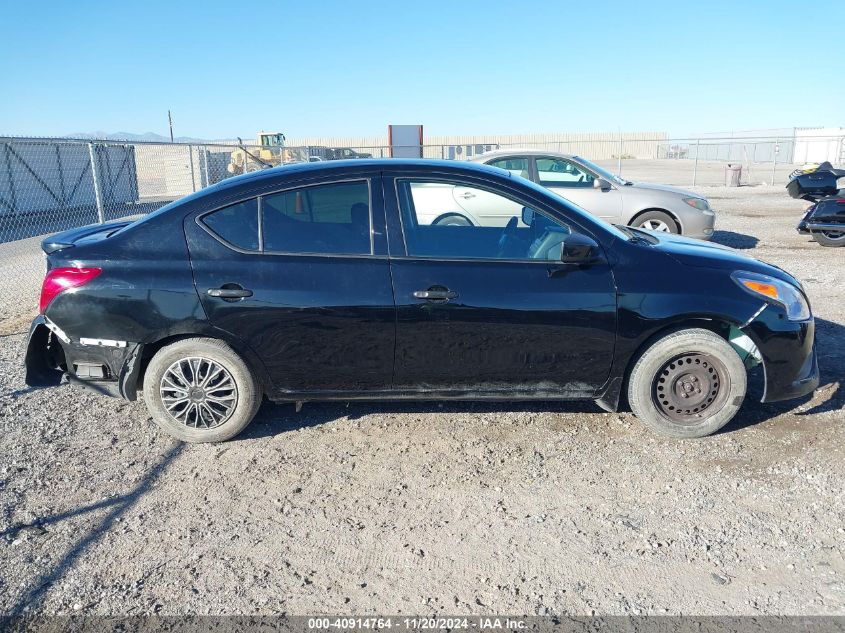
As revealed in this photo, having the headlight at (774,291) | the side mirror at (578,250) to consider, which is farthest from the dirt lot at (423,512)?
the side mirror at (578,250)

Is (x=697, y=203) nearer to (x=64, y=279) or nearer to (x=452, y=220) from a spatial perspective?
(x=452, y=220)

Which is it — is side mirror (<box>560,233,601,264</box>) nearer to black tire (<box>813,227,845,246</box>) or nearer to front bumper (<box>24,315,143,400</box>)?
front bumper (<box>24,315,143,400</box>)

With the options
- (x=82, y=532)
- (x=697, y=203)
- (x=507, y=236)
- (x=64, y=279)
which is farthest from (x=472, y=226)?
(x=697, y=203)

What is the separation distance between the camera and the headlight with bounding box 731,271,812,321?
4.00 m

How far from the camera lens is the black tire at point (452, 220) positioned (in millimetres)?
4199

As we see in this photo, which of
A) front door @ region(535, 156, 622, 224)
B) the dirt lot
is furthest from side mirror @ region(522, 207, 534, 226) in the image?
front door @ region(535, 156, 622, 224)

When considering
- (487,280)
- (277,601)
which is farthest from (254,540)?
(487,280)

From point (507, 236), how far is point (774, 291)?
173 centimetres

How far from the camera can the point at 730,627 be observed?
2.51m

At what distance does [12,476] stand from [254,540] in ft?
5.59

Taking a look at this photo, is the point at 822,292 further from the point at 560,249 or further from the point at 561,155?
the point at 560,249

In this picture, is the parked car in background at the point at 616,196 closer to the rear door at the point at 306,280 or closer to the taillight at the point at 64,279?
the rear door at the point at 306,280

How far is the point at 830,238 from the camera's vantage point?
1094cm

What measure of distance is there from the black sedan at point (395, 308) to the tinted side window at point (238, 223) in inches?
0.5
